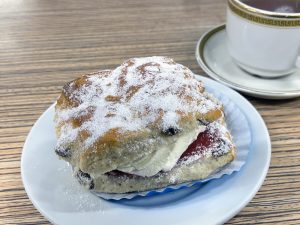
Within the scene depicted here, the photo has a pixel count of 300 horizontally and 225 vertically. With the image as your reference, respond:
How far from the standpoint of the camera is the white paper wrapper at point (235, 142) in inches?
26.0

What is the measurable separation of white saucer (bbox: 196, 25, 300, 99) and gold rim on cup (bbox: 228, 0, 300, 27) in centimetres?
15

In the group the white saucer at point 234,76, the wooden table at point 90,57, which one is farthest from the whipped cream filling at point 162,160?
the white saucer at point 234,76

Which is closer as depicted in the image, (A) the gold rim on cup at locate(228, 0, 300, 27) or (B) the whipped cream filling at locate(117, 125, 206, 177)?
(B) the whipped cream filling at locate(117, 125, 206, 177)

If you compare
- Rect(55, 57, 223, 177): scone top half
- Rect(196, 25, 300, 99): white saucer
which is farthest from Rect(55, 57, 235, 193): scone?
Rect(196, 25, 300, 99): white saucer

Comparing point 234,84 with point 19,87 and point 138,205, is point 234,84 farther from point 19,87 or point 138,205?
point 19,87

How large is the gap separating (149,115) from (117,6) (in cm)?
91

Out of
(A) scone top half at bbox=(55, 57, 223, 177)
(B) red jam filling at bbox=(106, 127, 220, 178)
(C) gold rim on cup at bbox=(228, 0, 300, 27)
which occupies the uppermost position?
(C) gold rim on cup at bbox=(228, 0, 300, 27)

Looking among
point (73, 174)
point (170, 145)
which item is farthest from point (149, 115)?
point (73, 174)

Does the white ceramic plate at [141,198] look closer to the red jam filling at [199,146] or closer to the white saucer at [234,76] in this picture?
the red jam filling at [199,146]

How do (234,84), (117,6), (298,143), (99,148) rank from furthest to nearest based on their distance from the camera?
(117,6) → (234,84) → (298,143) → (99,148)

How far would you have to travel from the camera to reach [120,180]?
2.17 feet

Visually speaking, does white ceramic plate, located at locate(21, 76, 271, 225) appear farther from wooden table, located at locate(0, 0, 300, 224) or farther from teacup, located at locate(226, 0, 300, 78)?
teacup, located at locate(226, 0, 300, 78)

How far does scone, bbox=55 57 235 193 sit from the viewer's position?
634 mm

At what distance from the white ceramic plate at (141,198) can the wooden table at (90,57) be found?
0.19 ft
